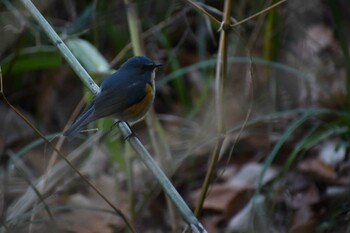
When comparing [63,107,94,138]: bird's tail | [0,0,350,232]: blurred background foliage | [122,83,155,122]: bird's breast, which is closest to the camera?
[63,107,94,138]: bird's tail

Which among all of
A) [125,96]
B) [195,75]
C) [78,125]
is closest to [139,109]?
[125,96]

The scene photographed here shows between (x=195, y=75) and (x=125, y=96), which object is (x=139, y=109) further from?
(x=195, y=75)

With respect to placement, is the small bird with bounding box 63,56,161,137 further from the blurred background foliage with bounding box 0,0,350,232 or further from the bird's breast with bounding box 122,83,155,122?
the blurred background foliage with bounding box 0,0,350,232

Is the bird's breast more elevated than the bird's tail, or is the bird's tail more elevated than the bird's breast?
the bird's tail

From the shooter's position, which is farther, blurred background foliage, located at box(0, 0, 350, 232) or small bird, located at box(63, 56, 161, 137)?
blurred background foliage, located at box(0, 0, 350, 232)

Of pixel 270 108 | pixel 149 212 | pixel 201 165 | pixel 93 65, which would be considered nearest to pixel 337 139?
pixel 270 108

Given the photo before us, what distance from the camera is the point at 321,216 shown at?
4418 millimetres

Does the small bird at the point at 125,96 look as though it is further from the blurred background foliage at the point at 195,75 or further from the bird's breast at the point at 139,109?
the blurred background foliage at the point at 195,75

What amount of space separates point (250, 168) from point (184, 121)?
2.44ft

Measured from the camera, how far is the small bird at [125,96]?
352 centimetres

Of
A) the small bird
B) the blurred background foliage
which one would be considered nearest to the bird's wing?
the small bird

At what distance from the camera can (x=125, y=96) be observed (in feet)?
12.3

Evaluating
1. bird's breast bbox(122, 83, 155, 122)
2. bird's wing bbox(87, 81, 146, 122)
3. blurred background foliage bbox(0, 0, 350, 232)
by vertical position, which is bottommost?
blurred background foliage bbox(0, 0, 350, 232)

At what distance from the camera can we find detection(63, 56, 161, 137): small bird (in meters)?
3.52
